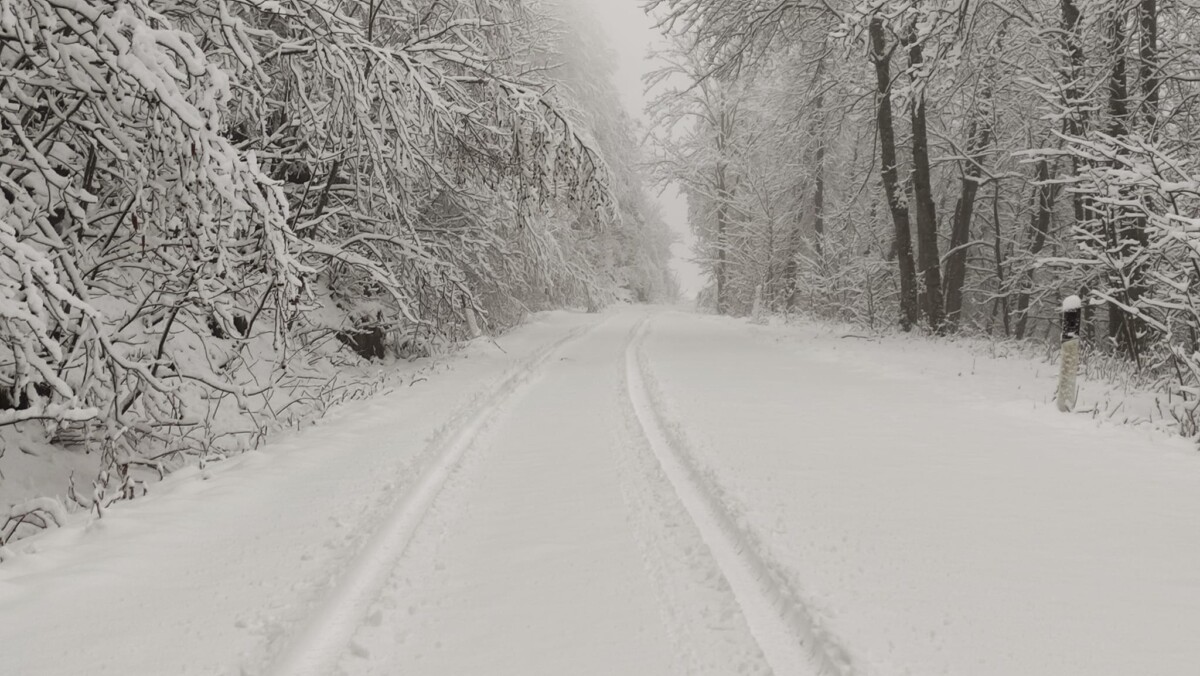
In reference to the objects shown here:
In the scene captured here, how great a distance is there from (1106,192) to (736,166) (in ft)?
82.6

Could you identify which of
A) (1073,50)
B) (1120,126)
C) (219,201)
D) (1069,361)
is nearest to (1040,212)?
(1073,50)

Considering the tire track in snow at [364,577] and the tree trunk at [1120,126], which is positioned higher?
the tree trunk at [1120,126]

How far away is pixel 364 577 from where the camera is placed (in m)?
3.75

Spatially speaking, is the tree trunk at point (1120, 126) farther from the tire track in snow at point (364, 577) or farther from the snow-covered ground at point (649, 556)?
the tire track in snow at point (364, 577)

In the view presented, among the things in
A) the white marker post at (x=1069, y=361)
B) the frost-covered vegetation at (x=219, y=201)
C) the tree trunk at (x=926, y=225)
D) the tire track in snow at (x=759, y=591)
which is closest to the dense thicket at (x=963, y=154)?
the tree trunk at (x=926, y=225)

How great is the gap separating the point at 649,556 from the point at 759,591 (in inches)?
26.4

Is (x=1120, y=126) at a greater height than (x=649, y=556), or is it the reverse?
(x=1120, y=126)

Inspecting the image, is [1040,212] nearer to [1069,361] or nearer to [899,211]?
[899,211]

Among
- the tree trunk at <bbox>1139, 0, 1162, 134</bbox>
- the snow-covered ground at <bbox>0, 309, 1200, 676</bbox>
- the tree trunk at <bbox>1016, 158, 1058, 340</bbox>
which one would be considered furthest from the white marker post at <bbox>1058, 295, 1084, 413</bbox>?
the tree trunk at <bbox>1016, 158, 1058, 340</bbox>

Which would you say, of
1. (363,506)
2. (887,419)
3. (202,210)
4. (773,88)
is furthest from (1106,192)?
(773,88)

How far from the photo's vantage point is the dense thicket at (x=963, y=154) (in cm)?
838

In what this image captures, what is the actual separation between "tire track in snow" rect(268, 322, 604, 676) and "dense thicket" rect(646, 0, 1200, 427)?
20.6 feet

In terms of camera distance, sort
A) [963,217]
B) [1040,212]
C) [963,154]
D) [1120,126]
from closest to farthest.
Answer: [1120,126] → [963,154] → [963,217] → [1040,212]

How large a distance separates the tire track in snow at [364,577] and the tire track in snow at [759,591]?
173 cm
